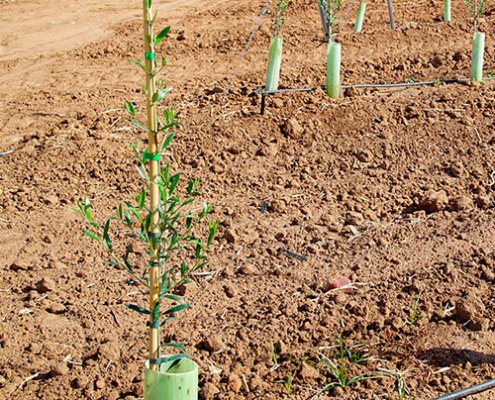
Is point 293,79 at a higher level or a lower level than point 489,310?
higher

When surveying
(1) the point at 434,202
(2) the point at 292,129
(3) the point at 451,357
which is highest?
(2) the point at 292,129

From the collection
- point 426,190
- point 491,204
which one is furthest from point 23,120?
point 491,204

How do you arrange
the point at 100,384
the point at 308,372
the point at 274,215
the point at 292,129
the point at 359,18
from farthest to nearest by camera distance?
1. the point at 359,18
2. the point at 292,129
3. the point at 274,215
4. the point at 308,372
5. the point at 100,384

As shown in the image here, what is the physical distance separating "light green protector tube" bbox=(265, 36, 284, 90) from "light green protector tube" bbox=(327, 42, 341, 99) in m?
0.34

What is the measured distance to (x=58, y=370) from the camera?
11.3ft

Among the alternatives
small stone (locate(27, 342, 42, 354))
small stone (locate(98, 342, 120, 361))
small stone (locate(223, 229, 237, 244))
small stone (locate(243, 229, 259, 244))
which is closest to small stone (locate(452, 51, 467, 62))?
small stone (locate(243, 229, 259, 244))

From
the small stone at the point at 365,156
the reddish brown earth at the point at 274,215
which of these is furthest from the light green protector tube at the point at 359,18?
the small stone at the point at 365,156

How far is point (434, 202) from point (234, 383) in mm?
1848

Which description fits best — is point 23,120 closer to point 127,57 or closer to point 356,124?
point 127,57

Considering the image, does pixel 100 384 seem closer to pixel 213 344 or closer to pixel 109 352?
pixel 109 352

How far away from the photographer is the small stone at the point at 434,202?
4711 mm

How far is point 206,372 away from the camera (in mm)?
3463

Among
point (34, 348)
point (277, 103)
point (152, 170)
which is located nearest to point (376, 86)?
point (277, 103)

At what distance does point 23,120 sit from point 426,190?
9.32 feet
